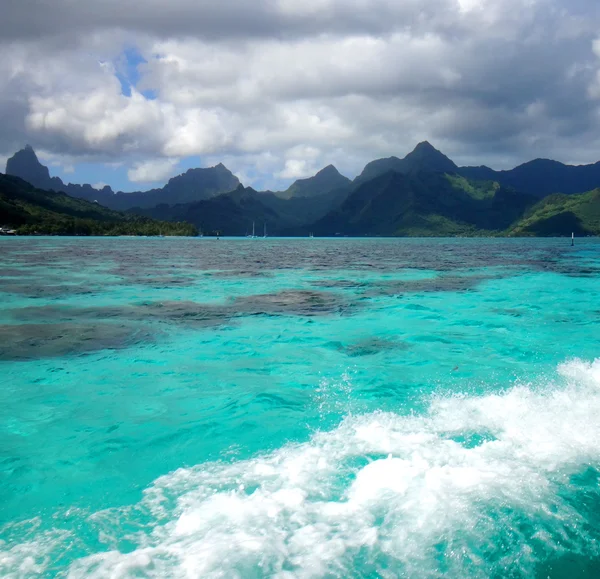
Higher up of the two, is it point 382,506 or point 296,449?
point 382,506

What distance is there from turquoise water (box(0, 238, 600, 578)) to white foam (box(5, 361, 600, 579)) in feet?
0.08

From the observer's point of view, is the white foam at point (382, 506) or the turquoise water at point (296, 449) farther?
the turquoise water at point (296, 449)

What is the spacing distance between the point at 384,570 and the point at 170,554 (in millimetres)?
2340

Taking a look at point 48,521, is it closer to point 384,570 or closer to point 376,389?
point 384,570

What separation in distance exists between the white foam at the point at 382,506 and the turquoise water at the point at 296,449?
0.08 ft

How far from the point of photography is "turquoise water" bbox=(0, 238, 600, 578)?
5.05 m

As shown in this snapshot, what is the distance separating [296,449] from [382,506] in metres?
2.23

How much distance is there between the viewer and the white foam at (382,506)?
4.87 metres

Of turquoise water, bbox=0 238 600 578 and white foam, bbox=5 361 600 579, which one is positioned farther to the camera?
turquoise water, bbox=0 238 600 578

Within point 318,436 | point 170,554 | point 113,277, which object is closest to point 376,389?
point 318,436

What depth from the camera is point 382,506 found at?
593 centimetres

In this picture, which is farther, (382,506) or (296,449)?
(296,449)

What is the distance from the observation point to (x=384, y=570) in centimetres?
475

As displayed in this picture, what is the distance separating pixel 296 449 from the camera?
7848 millimetres
